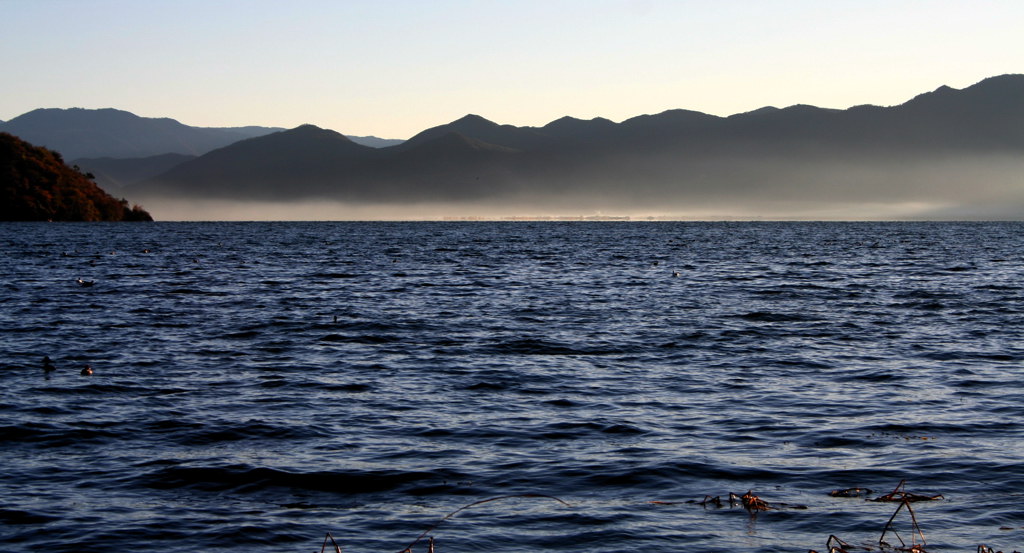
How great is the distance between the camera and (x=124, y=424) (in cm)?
1927

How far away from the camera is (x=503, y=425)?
19312 mm

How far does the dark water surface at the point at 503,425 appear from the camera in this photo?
43.6 ft

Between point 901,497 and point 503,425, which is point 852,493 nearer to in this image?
point 901,497

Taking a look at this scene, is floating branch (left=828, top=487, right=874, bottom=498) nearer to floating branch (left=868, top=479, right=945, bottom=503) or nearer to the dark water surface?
the dark water surface

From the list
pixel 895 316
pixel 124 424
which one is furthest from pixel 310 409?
pixel 895 316

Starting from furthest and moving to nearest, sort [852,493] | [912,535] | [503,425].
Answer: [503,425], [852,493], [912,535]

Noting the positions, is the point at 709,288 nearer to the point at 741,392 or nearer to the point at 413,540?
the point at 741,392

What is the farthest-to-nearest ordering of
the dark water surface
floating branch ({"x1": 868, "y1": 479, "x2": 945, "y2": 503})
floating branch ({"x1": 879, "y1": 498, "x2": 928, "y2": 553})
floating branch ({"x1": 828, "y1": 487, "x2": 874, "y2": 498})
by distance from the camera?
floating branch ({"x1": 828, "y1": 487, "x2": 874, "y2": 498}) < floating branch ({"x1": 868, "y1": 479, "x2": 945, "y2": 503}) < the dark water surface < floating branch ({"x1": 879, "y1": 498, "x2": 928, "y2": 553})

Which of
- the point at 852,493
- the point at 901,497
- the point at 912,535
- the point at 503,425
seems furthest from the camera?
the point at 503,425

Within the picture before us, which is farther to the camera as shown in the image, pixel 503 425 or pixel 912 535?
pixel 503 425

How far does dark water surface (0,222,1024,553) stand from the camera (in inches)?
523

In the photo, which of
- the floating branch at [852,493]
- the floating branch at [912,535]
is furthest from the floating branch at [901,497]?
the floating branch at [912,535]

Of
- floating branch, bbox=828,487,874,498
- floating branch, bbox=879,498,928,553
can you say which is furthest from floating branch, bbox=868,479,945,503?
floating branch, bbox=879,498,928,553

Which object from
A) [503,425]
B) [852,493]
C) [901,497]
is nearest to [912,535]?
[901,497]
